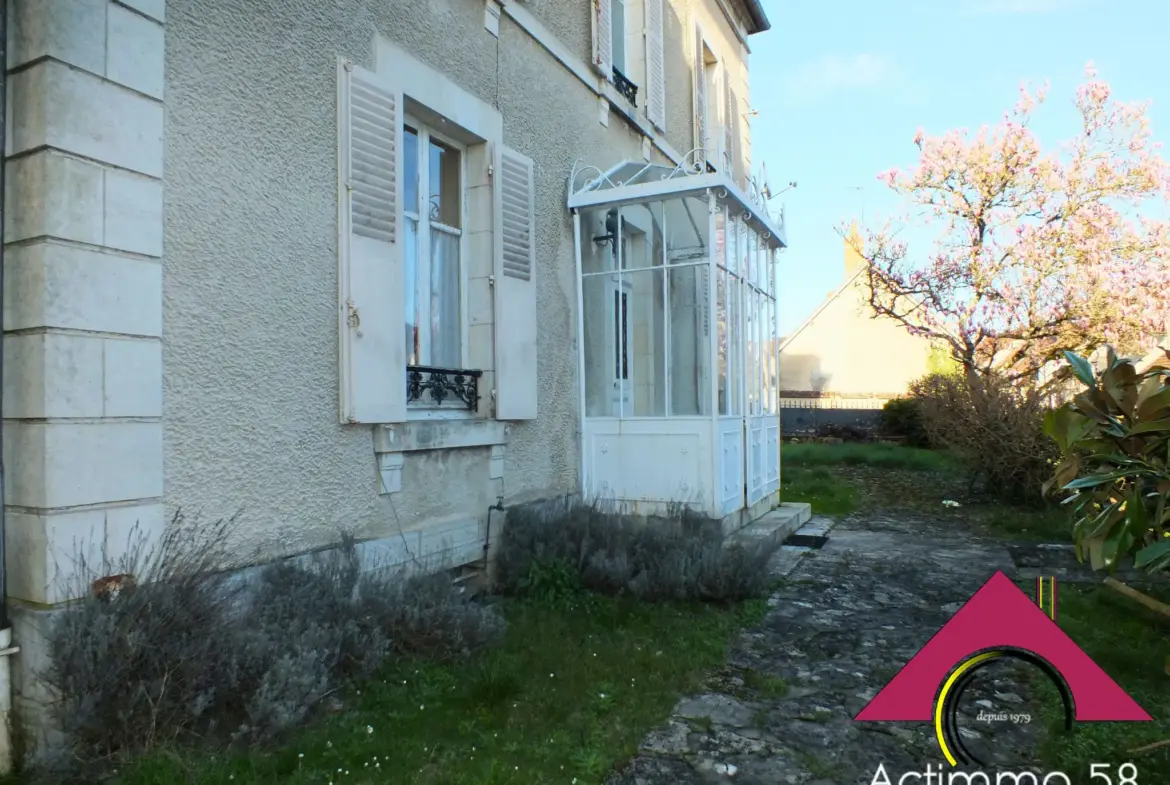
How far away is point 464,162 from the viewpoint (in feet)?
16.4

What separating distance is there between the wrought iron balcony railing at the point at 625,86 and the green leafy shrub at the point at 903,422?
11.3 meters

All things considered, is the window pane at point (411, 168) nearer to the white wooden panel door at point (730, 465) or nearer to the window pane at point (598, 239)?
the window pane at point (598, 239)

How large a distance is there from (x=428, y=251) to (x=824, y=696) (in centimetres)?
326

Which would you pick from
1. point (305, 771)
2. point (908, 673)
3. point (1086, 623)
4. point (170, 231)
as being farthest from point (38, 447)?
point (1086, 623)

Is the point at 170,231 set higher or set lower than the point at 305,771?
higher

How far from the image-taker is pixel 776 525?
21.7 feet

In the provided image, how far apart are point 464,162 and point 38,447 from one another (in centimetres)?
315

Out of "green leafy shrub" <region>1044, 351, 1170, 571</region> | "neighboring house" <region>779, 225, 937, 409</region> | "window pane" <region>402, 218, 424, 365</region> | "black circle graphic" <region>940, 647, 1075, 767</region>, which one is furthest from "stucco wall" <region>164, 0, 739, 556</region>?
"neighboring house" <region>779, 225, 937, 409</region>

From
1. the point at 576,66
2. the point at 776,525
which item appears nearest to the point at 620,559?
the point at 776,525

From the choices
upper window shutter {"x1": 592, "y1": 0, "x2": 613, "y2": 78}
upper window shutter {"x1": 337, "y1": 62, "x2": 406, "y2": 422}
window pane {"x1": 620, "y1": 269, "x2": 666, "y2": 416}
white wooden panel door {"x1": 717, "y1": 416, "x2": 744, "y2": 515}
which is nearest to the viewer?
upper window shutter {"x1": 337, "y1": 62, "x2": 406, "y2": 422}

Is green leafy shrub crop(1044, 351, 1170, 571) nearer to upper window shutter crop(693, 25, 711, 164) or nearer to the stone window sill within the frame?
the stone window sill

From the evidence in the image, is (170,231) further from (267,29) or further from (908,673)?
(908,673)

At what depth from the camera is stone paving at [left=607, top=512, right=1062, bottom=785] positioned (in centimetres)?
259

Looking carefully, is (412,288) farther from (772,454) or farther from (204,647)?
(772,454)
